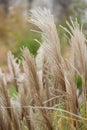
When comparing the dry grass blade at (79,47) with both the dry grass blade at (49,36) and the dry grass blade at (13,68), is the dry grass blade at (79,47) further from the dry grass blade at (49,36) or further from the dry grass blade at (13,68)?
the dry grass blade at (13,68)

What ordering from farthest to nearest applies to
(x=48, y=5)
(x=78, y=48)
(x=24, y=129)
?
(x=48, y=5), (x=24, y=129), (x=78, y=48)

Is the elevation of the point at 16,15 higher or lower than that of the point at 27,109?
higher

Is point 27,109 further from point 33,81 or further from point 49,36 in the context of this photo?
point 49,36

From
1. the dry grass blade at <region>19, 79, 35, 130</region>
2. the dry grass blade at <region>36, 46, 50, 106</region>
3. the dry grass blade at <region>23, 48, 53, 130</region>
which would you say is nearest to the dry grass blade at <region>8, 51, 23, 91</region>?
the dry grass blade at <region>36, 46, 50, 106</region>

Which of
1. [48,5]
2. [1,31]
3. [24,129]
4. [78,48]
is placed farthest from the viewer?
[48,5]

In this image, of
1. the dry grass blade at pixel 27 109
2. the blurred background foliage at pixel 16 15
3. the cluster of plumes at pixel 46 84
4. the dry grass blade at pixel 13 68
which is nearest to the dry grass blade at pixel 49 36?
the cluster of plumes at pixel 46 84

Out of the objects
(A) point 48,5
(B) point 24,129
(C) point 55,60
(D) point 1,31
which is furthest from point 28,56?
(A) point 48,5

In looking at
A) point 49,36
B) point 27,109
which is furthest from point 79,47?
point 27,109

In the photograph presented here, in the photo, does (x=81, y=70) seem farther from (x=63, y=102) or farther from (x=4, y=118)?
(x=4, y=118)
